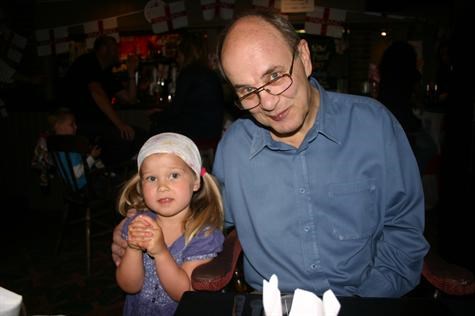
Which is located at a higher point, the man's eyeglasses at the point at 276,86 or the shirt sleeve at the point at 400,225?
the man's eyeglasses at the point at 276,86

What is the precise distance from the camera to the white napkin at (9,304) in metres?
0.68

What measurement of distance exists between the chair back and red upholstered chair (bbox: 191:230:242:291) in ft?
6.57

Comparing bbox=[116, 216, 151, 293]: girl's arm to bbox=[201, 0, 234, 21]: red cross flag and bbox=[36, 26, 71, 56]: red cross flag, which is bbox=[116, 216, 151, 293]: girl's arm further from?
bbox=[36, 26, 71, 56]: red cross flag

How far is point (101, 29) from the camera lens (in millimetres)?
5883

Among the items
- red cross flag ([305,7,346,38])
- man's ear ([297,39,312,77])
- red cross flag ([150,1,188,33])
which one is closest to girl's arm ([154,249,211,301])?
man's ear ([297,39,312,77])

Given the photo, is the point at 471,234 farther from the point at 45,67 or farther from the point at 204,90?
the point at 45,67

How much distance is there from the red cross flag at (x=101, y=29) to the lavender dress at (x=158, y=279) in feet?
16.1

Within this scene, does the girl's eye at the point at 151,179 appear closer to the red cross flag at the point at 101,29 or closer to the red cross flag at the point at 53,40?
the red cross flag at the point at 101,29

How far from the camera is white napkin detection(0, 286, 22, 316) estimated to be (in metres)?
0.68

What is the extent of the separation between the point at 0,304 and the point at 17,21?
669 centimetres

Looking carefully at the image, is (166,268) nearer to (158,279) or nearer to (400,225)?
(158,279)

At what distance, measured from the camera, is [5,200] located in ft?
15.8

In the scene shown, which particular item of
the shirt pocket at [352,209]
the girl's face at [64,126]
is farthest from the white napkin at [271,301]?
the girl's face at [64,126]

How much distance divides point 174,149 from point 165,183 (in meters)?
0.14
